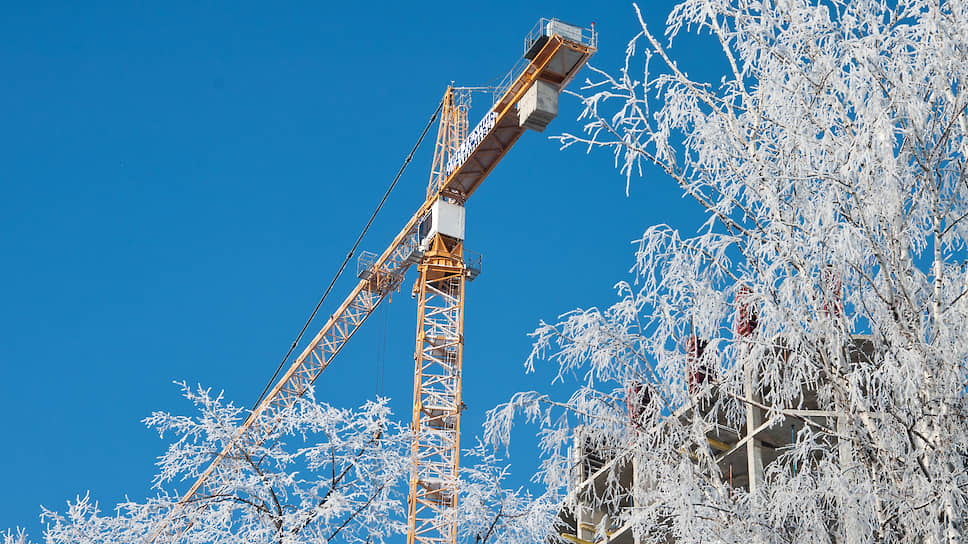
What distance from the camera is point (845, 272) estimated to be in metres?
10.3

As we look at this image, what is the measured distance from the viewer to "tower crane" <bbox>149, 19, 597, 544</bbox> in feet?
158

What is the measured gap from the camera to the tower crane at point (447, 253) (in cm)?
4809

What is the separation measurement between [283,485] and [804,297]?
5.80m

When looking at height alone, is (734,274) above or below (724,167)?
below

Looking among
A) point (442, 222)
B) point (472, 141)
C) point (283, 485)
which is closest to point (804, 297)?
point (283, 485)

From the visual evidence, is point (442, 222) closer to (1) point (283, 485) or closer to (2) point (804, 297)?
(1) point (283, 485)

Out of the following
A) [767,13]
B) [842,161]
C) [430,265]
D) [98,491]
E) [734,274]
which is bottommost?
[734,274]

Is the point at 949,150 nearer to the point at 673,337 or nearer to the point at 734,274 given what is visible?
the point at 734,274

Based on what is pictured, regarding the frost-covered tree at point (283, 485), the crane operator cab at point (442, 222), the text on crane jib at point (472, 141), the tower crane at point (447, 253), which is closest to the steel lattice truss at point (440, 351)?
the tower crane at point (447, 253)

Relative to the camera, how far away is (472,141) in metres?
54.7

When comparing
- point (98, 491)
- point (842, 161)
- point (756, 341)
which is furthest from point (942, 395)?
point (98, 491)

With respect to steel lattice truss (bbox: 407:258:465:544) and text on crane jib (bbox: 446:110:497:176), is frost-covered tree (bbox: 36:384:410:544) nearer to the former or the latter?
steel lattice truss (bbox: 407:258:465:544)

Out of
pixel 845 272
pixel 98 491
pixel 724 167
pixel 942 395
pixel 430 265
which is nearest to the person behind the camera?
pixel 942 395

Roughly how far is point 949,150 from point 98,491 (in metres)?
176
